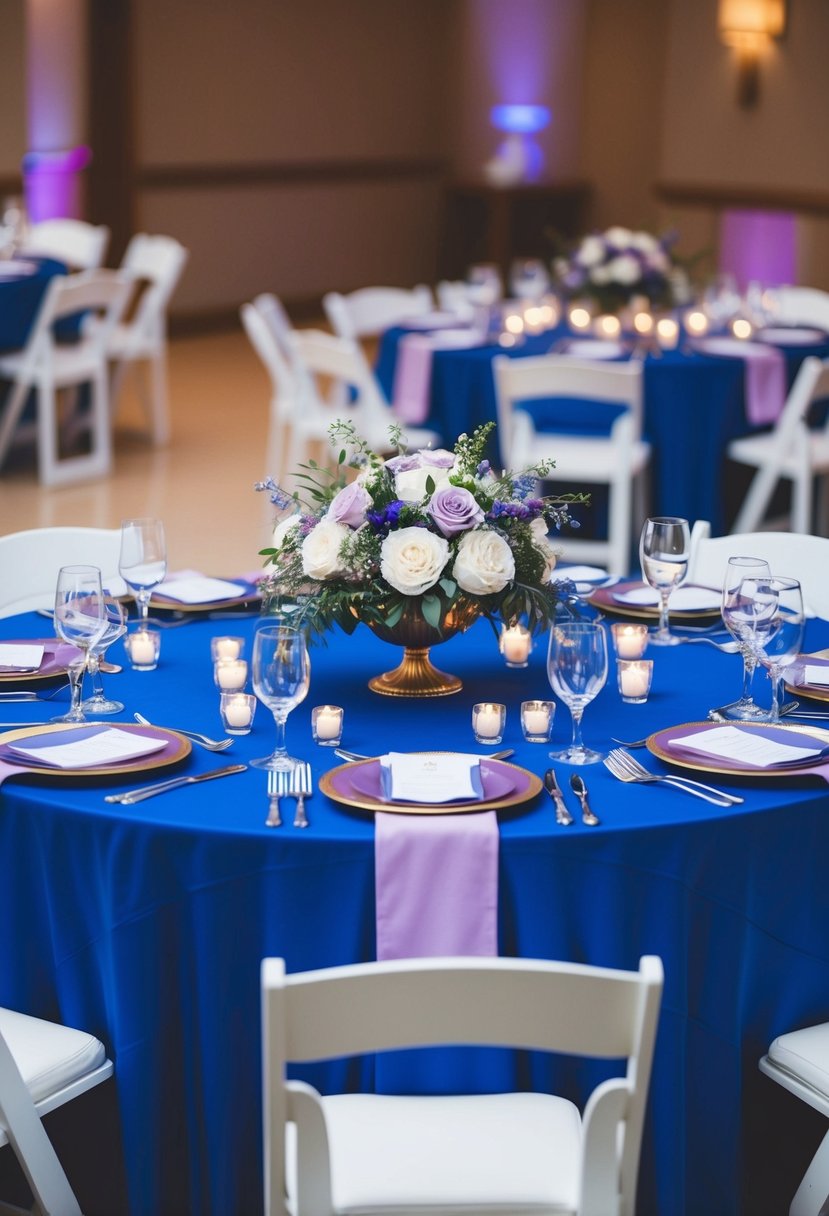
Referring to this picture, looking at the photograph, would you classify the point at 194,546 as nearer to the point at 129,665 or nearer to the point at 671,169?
the point at 129,665

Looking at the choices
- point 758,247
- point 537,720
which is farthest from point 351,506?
point 758,247

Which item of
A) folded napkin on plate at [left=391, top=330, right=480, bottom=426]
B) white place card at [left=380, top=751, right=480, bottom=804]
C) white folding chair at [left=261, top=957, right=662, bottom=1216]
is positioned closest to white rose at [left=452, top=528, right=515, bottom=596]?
white place card at [left=380, top=751, right=480, bottom=804]

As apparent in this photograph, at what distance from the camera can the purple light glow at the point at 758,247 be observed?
38.6 feet

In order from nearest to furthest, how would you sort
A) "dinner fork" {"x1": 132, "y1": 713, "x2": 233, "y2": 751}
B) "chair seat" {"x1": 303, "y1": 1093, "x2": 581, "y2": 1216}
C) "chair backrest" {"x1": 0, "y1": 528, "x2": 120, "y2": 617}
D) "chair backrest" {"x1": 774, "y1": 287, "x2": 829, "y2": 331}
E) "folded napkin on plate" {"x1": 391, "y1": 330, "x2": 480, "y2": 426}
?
1. "chair seat" {"x1": 303, "y1": 1093, "x2": 581, "y2": 1216}
2. "dinner fork" {"x1": 132, "y1": 713, "x2": 233, "y2": 751}
3. "chair backrest" {"x1": 0, "y1": 528, "x2": 120, "y2": 617}
4. "folded napkin on plate" {"x1": 391, "y1": 330, "x2": 480, "y2": 426}
5. "chair backrest" {"x1": 774, "y1": 287, "x2": 829, "y2": 331}

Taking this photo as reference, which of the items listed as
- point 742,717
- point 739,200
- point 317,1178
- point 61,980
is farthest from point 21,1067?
point 739,200

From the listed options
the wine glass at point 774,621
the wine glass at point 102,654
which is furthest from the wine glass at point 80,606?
the wine glass at point 774,621

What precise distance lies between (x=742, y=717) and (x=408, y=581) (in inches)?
23.3

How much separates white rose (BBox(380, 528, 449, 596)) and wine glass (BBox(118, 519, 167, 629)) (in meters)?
0.58

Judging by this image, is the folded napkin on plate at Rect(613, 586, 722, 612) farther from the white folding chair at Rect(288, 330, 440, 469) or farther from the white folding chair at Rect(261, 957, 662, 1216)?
the white folding chair at Rect(288, 330, 440, 469)

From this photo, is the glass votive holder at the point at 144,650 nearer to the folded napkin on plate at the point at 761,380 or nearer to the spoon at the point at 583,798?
the spoon at the point at 583,798

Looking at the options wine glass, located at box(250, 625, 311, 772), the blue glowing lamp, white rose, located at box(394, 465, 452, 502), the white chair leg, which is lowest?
the white chair leg

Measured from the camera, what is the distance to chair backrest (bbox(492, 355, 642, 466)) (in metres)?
5.61

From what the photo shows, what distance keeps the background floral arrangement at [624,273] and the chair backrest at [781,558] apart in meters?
3.36

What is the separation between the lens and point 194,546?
679 centimetres
